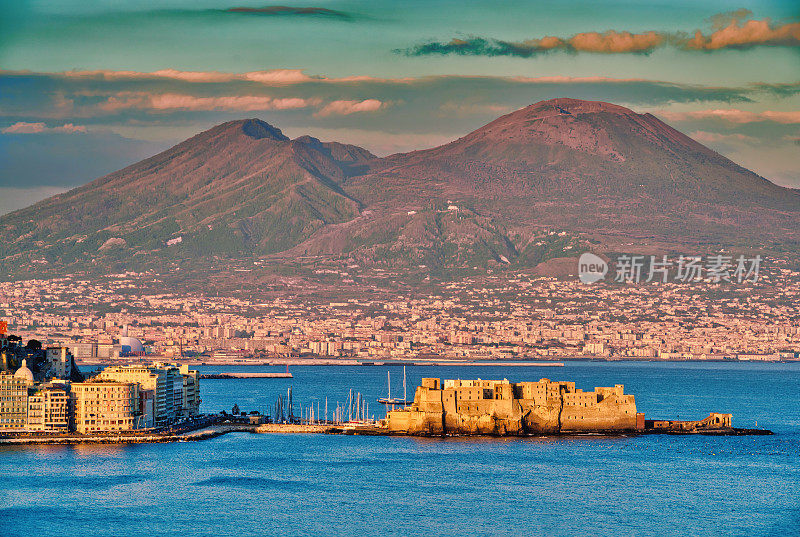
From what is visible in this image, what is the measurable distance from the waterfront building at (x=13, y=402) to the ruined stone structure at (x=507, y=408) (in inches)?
866

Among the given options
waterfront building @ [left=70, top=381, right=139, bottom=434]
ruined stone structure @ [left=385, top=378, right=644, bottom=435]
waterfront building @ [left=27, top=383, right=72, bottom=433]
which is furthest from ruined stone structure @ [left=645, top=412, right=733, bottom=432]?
waterfront building @ [left=27, top=383, right=72, bottom=433]

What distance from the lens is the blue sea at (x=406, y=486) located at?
5784 centimetres

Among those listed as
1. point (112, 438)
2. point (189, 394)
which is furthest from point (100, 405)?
point (189, 394)

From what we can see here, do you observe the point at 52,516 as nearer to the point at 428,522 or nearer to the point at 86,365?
the point at 428,522

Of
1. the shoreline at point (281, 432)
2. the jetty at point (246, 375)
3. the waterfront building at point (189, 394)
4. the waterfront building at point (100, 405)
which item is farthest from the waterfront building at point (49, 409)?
the jetty at point (246, 375)

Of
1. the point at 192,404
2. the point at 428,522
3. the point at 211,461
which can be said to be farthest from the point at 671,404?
the point at 428,522

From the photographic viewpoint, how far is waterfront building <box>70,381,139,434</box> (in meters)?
82.6

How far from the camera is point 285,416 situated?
9838cm

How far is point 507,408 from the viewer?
82.4 meters

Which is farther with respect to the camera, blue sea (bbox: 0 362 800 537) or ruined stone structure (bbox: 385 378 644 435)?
ruined stone structure (bbox: 385 378 644 435)

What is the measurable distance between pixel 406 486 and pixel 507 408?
16838mm

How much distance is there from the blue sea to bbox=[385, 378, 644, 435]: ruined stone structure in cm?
131

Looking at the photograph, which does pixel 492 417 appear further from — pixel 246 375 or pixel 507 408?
pixel 246 375

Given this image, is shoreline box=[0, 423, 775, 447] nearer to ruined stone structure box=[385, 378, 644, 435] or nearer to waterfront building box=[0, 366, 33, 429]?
ruined stone structure box=[385, 378, 644, 435]
